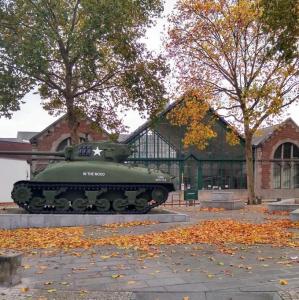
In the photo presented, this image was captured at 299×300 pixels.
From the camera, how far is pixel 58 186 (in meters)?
15.3

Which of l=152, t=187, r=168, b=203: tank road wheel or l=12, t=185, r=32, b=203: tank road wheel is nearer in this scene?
l=12, t=185, r=32, b=203: tank road wheel

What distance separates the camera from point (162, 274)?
765cm

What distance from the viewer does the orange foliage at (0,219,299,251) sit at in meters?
10.7

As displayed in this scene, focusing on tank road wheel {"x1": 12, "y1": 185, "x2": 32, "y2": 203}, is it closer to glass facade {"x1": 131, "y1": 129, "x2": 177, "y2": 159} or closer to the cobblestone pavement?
the cobblestone pavement

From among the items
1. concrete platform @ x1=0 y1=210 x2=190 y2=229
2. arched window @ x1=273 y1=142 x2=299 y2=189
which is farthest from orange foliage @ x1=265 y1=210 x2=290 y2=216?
arched window @ x1=273 y1=142 x2=299 y2=189

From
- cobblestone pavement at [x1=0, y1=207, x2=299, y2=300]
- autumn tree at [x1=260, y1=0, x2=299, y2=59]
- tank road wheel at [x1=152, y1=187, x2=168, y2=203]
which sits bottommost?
cobblestone pavement at [x1=0, y1=207, x2=299, y2=300]

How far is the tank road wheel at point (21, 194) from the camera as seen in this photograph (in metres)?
15.2

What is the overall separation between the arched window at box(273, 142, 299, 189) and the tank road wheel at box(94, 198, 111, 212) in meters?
27.7

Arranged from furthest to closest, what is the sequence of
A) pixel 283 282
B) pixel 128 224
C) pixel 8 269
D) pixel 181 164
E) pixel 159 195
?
pixel 181 164, pixel 159 195, pixel 128 224, pixel 283 282, pixel 8 269

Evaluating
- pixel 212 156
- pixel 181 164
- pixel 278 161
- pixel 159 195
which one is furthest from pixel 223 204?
pixel 278 161

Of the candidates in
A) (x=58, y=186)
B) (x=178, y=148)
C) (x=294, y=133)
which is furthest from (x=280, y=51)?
(x=294, y=133)

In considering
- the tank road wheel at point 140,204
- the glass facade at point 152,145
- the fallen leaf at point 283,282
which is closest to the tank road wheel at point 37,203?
the tank road wheel at point 140,204

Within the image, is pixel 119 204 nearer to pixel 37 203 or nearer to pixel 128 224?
pixel 128 224

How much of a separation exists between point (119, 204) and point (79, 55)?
7.11 meters
